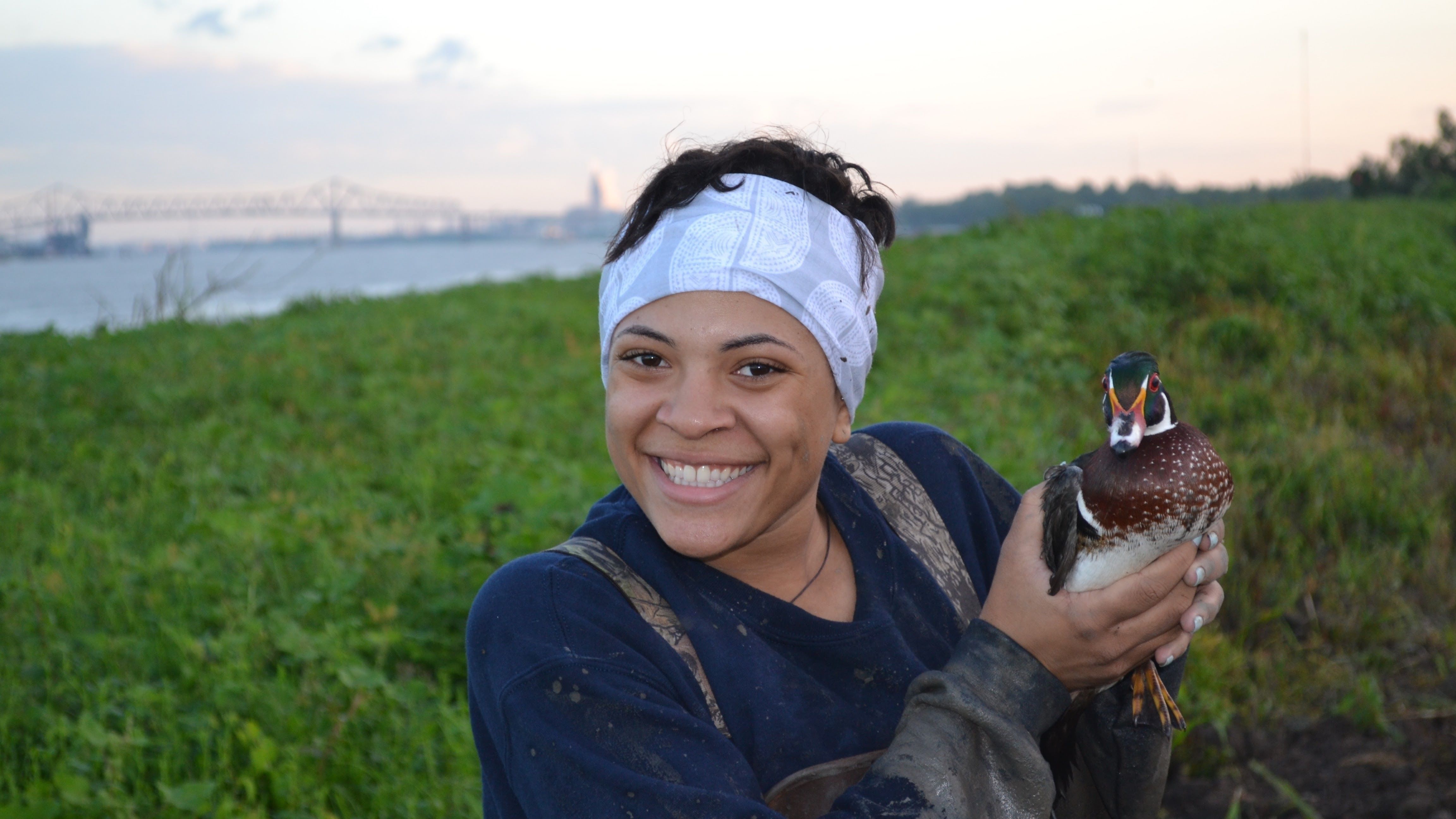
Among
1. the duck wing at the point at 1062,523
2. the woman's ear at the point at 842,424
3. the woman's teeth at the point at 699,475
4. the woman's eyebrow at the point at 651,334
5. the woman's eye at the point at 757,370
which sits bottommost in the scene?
the duck wing at the point at 1062,523

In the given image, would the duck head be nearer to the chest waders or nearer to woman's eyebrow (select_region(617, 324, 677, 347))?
the chest waders

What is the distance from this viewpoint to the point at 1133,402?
67.1 inches

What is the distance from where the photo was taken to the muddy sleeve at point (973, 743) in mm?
1430

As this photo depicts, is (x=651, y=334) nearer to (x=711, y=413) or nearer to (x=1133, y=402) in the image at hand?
(x=711, y=413)

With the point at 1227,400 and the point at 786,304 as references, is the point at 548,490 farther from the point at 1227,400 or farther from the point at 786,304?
the point at 1227,400

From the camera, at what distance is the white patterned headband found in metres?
1.64

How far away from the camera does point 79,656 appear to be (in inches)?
142

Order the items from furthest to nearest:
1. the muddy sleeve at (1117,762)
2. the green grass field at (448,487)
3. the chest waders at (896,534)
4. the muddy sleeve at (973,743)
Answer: the green grass field at (448,487) → the muddy sleeve at (1117,762) → the chest waders at (896,534) → the muddy sleeve at (973,743)

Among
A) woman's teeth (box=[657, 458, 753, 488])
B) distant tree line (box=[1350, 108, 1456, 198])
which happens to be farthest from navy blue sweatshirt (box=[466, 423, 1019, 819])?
distant tree line (box=[1350, 108, 1456, 198])

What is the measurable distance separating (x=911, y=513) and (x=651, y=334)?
703 millimetres

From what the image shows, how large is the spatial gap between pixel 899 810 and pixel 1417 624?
12.3 feet

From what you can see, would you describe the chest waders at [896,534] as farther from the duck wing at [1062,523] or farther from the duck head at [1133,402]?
the duck head at [1133,402]

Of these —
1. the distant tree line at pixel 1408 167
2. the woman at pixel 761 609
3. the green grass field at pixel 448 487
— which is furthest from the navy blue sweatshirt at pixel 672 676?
the distant tree line at pixel 1408 167

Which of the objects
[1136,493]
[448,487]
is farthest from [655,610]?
[448,487]
